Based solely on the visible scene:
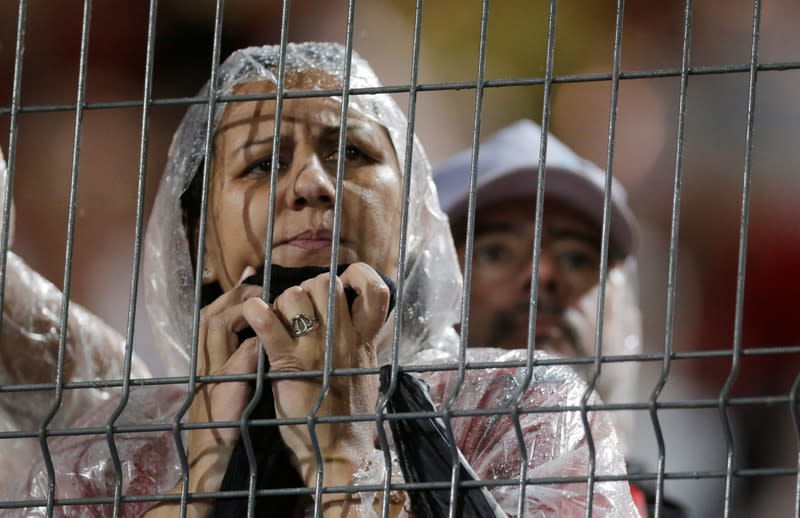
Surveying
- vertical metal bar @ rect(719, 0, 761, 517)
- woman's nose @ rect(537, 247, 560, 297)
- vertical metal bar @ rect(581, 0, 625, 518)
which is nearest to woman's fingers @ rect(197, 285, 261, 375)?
vertical metal bar @ rect(581, 0, 625, 518)

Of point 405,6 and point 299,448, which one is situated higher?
point 405,6

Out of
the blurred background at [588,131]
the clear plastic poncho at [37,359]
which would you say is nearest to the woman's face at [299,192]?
the clear plastic poncho at [37,359]

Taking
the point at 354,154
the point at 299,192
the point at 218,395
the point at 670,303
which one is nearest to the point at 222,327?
the point at 218,395

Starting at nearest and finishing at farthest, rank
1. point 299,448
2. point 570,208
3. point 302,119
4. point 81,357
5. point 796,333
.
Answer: point 299,448, point 302,119, point 81,357, point 570,208, point 796,333

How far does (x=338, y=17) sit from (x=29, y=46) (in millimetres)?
827

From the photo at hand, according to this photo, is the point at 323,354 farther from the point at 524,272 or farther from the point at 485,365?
the point at 524,272

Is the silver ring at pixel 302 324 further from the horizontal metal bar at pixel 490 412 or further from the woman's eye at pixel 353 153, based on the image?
the woman's eye at pixel 353 153

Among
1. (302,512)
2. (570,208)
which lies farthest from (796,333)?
(302,512)

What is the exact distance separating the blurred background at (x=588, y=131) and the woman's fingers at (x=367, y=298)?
107 inches

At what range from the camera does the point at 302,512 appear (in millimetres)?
1947

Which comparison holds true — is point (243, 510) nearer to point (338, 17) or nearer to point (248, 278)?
point (248, 278)

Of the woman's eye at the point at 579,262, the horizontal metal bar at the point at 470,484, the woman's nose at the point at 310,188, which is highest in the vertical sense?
the woman's nose at the point at 310,188

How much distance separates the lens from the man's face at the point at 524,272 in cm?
315

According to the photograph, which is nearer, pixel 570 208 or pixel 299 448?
pixel 299 448
